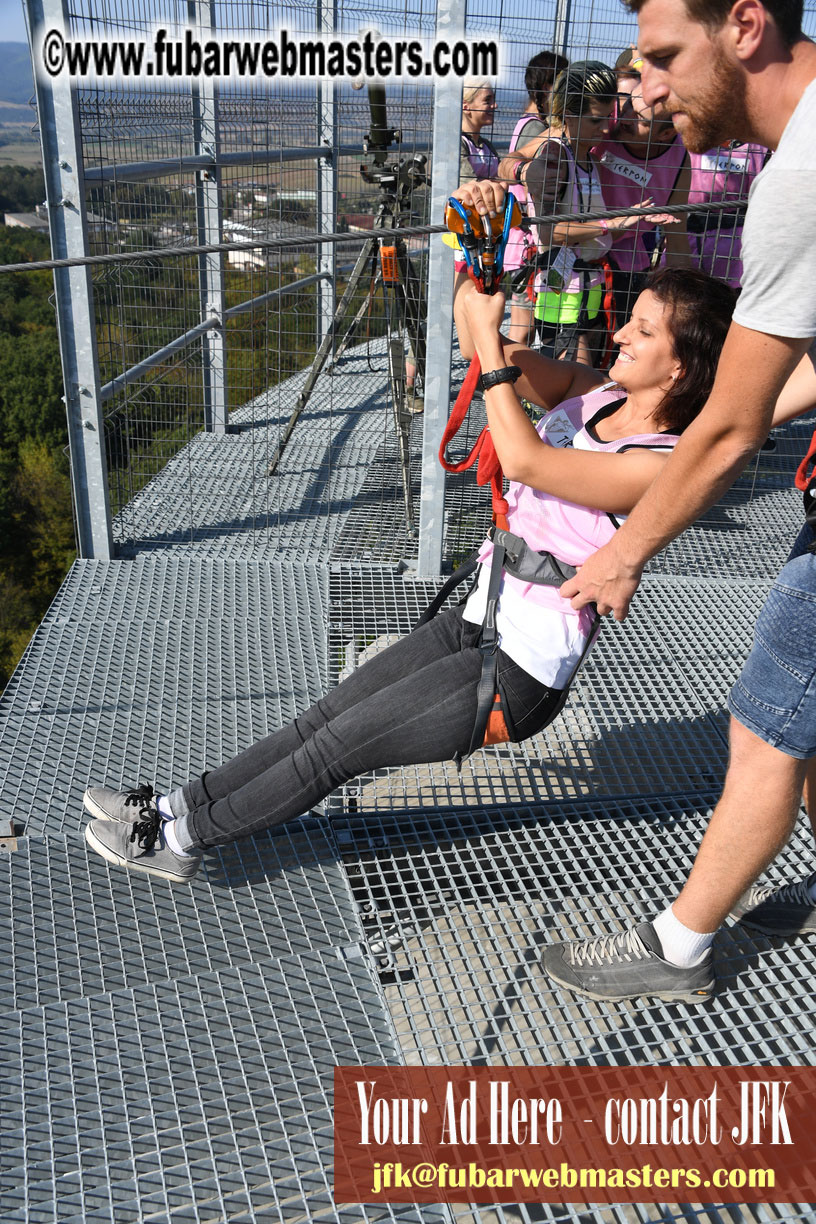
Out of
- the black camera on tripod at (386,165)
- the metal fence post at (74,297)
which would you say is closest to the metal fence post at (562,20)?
the black camera on tripod at (386,165)

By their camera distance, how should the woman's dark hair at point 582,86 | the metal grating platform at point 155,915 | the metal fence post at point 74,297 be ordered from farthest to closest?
1. the woman's dark hair at point 582,86
2. the metal fence post at point 74,297
3. the metal grating platform at point 155,915

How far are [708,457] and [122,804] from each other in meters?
1.36

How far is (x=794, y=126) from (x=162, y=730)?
1.96 meters

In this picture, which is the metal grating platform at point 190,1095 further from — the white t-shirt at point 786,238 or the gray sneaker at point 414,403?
the gray sneaker at point 414,403

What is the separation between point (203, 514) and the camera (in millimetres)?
3752

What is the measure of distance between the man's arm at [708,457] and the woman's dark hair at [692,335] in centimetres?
31

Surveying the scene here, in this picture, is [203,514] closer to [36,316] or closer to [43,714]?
[43,714]

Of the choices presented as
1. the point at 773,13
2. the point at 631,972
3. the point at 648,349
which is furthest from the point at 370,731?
the point at 773,13

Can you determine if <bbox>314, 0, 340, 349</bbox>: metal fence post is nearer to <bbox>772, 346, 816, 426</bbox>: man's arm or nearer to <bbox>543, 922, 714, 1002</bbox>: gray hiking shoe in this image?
<bbox>772, 346, 816, 426</bbox>: man's arm

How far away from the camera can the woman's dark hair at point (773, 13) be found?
1.20m

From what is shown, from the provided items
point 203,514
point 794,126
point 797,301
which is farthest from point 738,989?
point 203,514

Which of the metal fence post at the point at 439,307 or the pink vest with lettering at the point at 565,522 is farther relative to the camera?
the metal fence post at the point at 439,307

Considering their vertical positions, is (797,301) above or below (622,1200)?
above

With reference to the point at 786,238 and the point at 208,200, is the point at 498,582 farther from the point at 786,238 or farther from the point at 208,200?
the point at 208,200
